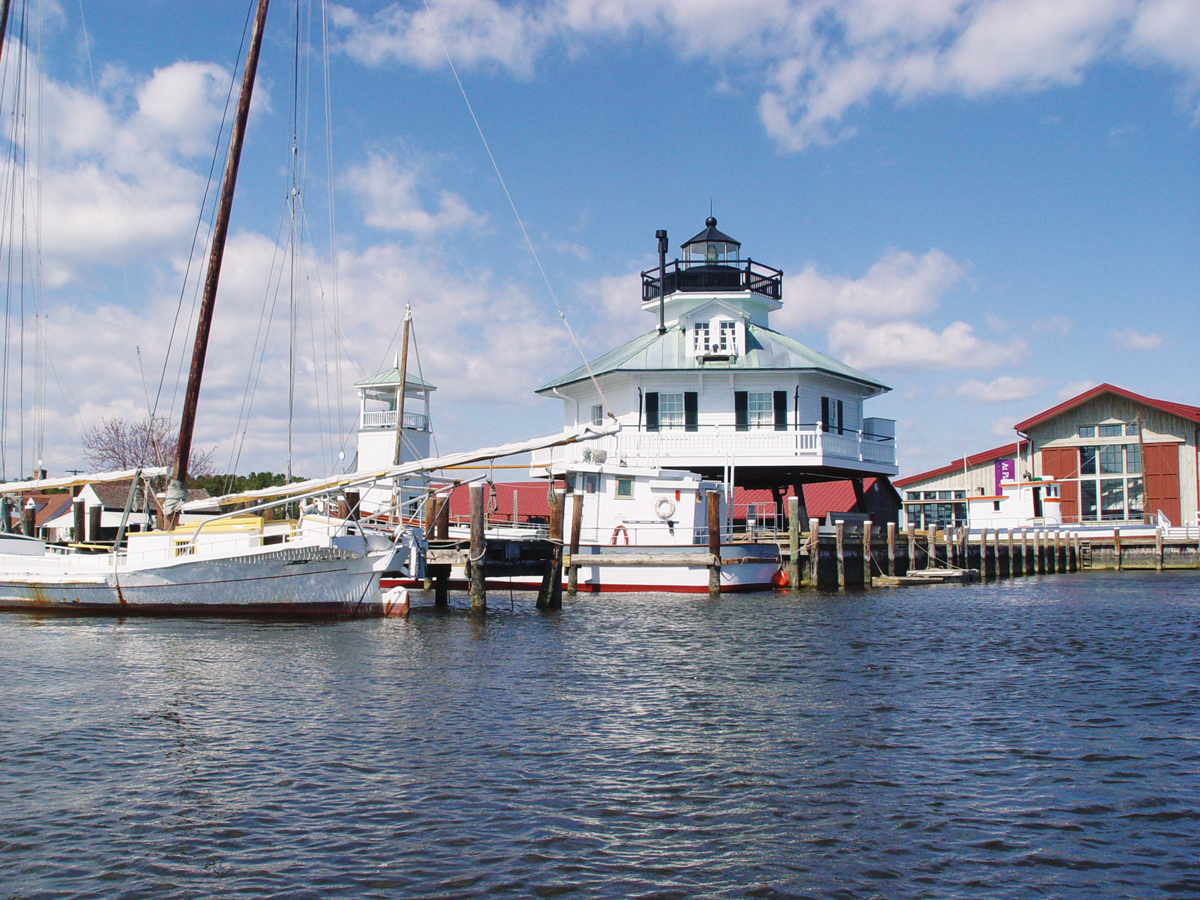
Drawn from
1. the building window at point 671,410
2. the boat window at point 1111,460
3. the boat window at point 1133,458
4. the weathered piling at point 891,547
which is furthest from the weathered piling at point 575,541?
the boat window at point 1133,458

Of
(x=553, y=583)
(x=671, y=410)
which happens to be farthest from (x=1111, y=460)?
(x=553, y=583)

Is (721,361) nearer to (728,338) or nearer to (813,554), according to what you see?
(728,338)

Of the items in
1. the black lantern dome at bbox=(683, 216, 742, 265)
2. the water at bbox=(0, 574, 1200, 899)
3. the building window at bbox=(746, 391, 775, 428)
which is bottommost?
the water at bbox=(0, 574, 1200, 899)

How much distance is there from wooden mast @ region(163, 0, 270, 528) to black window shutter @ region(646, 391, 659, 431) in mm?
18857

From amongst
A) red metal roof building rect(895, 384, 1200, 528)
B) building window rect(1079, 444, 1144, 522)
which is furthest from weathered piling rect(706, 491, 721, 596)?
building window rect(1079, 444, 1144, 522)

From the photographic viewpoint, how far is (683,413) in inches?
1601

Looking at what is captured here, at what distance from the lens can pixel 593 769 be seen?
396 inches

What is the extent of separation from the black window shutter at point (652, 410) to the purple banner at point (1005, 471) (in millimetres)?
26492

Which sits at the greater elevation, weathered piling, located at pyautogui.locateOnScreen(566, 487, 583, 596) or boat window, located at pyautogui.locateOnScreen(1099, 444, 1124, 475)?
boat window, located at pyautogui.locateOnScreen(1099, 444, 1124, 475)

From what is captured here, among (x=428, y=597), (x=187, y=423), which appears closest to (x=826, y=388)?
(x=428, y=597)

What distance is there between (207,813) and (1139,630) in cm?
2042

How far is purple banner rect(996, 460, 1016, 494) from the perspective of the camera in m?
58.2

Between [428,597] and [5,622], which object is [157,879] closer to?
[5,622]

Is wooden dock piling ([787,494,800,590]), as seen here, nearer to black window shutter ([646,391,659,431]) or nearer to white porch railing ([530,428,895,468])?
white porch railing ([530,428,895,468])
